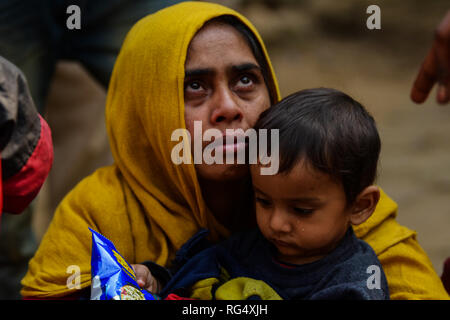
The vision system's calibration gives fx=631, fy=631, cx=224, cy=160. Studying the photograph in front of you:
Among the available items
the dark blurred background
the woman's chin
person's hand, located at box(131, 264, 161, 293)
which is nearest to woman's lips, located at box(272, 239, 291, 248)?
the woman's chin

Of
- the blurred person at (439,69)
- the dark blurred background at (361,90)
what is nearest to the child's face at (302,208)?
the blurred person at (439,69)

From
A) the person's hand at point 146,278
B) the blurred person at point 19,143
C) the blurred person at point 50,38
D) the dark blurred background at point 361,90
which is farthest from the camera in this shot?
the dark blurred background at point 361,90

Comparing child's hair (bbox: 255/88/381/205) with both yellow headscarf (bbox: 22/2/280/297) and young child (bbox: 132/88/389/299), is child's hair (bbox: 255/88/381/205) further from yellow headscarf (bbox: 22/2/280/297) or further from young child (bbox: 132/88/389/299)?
yellow headscarf (bbox: 22/2/280/297)

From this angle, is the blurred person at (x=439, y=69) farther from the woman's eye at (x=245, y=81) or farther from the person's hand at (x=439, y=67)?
the woman's eye at (x=245, y=81)

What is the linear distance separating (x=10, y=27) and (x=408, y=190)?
337 centimetres

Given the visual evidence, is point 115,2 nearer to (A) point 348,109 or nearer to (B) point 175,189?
(B) point 175,189

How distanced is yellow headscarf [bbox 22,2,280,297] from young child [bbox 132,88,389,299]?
0.67 ft

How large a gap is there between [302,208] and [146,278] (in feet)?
1.56

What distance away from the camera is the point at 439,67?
141 cm

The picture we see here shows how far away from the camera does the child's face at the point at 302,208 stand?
1.57 metres

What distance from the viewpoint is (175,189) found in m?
1.96

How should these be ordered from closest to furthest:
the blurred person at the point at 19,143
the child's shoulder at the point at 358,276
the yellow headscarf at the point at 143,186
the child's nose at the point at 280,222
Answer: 1. the blurred person at the point at 19,143
2. the child's shoulder at the point at 358,276
3. the child's nose at the point at 280,222
4. the yellow headscarf at the point at 143,186

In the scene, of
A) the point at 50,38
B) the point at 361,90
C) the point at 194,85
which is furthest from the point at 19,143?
the point at 361,90

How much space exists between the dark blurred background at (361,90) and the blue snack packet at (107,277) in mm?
2400
